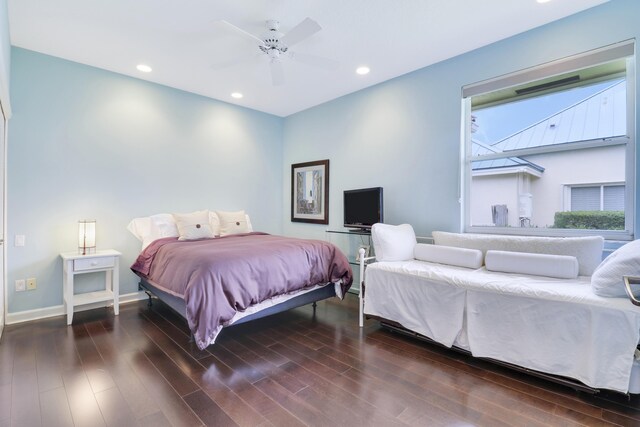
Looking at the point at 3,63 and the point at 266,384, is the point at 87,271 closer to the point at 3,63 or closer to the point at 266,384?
the point at 3,63

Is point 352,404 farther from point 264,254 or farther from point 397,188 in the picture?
point 397,188

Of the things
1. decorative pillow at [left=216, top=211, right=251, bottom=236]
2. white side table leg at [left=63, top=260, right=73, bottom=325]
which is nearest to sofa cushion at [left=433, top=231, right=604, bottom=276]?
decorative pillow at [left=216, top=211, right=251, bottom=236]

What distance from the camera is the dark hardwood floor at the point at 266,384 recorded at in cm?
178

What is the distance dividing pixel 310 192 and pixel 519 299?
3.47 m

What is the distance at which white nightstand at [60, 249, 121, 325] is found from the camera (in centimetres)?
316

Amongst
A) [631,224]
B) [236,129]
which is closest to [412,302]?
[631,224]

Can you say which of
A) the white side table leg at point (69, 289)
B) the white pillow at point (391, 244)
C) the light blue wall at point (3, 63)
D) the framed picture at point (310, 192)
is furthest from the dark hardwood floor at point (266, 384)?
the framed picture at point (310, 192)

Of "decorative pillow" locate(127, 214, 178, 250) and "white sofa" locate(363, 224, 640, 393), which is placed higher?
"decorative pillow" locate(127, 214, 178, 250)

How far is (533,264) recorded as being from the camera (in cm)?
254

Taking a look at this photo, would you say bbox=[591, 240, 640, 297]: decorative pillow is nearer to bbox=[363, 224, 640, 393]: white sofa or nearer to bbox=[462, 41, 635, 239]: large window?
bbox=[363, 224, 640, 393]: white sofa

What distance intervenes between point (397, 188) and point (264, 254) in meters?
1.96

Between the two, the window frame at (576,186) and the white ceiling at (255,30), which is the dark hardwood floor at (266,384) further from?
the white ceiling at (255,30)

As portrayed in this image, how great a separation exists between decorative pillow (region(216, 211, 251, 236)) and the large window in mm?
2889

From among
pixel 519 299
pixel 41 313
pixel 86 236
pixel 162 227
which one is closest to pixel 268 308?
pixel 162 227
